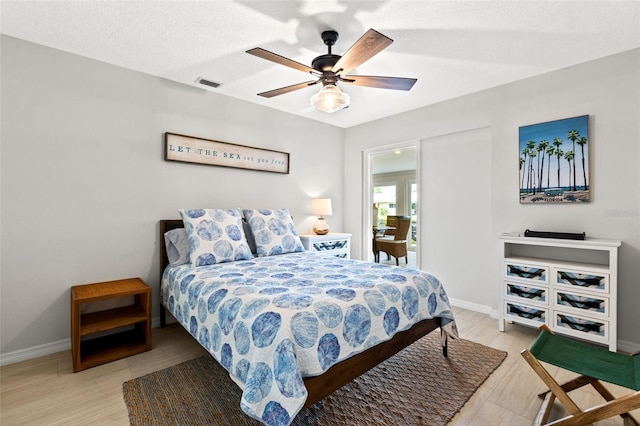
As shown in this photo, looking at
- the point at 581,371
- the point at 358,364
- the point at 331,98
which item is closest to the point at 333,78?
the point at 331,98

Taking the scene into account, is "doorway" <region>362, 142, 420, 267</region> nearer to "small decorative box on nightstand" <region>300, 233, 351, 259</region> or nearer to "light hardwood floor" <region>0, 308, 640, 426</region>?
"small decorative box on nightstand" <region>300, 233, 351, 259</region>

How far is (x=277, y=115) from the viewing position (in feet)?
13.4

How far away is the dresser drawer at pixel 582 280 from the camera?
7.95 feet

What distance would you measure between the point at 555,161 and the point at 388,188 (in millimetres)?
2610

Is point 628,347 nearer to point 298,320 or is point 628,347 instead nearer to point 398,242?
point 398,242

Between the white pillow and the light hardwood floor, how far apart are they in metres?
0.74

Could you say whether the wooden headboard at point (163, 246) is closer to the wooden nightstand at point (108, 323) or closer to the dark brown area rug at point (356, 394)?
the wooden nightstand at point (108, 323)

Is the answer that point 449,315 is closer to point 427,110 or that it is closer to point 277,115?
point 427,110

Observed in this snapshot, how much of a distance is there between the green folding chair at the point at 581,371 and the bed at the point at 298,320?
2.23 feet

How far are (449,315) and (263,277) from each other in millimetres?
1485

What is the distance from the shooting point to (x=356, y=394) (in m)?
1.95

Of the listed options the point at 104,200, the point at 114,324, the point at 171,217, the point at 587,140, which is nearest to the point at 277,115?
the point at 171,217

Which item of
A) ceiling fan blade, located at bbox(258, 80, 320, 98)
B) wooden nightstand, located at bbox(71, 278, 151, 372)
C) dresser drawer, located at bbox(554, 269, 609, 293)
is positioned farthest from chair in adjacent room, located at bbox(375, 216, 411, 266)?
wooden nightstand, located at bbox(71, 278, 151, 372)

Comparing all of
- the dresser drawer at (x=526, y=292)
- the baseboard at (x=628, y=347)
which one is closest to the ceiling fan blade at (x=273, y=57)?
the dresser drawer at (x=526, y=292)
